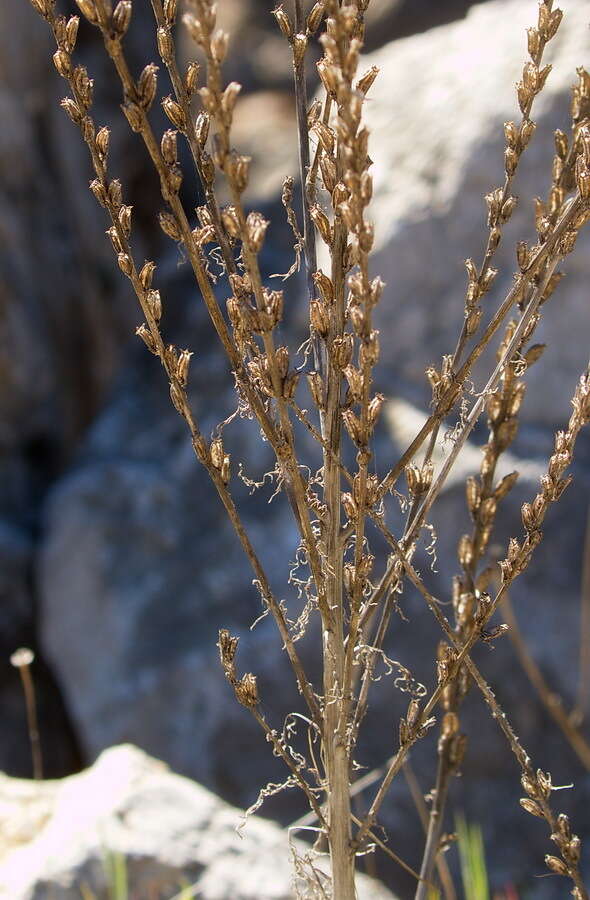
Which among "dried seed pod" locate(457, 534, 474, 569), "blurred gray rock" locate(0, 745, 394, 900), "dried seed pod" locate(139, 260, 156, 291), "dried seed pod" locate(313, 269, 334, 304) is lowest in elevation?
"blurred gray rock" locate(0, 745, 394, 900)

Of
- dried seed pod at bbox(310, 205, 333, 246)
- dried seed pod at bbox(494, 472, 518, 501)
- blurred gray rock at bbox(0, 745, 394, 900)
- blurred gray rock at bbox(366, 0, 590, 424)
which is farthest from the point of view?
blurred gray rock at bbox(366, 0, 590, 424)

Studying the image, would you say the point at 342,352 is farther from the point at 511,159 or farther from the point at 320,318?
the point at 511,159

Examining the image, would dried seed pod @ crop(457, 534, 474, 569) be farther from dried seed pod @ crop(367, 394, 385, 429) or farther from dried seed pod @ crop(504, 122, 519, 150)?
dried seed pod @ crop(504, 122, 519, 150)

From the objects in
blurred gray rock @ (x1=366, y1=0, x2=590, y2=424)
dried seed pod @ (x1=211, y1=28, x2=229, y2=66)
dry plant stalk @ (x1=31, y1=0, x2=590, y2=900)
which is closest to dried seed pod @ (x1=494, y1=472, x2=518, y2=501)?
dry plant stalk @ (x1=31, y1=0, x2=590, y2=900)

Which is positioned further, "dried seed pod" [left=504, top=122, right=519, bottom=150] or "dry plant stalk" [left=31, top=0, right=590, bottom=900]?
"dried seed pod" [left=504, top=122, right=519, bottom=150]

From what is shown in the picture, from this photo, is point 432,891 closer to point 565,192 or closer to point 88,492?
point 565,192

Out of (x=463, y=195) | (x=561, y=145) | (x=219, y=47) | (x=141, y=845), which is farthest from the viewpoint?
(x=463, y=195)

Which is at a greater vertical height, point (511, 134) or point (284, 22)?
point (284, 22)

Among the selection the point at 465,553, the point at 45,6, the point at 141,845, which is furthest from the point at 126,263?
the point at 141,845
